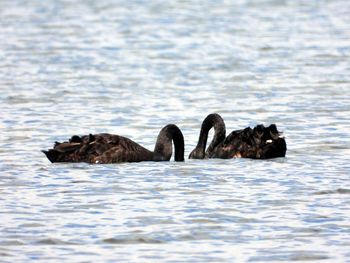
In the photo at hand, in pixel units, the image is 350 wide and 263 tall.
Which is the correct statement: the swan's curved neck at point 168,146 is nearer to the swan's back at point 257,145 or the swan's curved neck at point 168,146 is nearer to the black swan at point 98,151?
the black swan at point 98,151

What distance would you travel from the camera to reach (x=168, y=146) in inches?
515

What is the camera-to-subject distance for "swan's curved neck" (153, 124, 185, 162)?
511 inches

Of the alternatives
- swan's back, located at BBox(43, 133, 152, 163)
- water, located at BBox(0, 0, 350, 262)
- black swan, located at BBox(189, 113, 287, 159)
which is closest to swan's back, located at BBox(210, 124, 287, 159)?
black swan, located at BBox(189, 113, 287, 159)

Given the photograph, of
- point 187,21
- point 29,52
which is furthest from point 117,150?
point 187,21

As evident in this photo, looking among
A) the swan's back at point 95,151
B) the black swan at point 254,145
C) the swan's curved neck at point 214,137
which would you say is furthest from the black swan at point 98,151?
the black swan at point 254,145

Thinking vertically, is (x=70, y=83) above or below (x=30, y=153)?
above

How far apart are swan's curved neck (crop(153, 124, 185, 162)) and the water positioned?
17cm

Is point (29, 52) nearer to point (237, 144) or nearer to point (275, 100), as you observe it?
point (275, 100)

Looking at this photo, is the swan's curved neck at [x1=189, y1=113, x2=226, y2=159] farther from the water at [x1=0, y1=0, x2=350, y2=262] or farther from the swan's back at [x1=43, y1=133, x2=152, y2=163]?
the swan's back at [x1=43, y1=133, x2=152, y2=163]

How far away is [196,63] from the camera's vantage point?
24.3 meters

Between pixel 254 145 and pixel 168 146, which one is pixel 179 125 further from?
pixel 254 145

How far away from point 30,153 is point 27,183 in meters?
2.24

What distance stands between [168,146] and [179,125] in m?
3.01

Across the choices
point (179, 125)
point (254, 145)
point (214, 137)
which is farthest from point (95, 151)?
point (179, 125)
